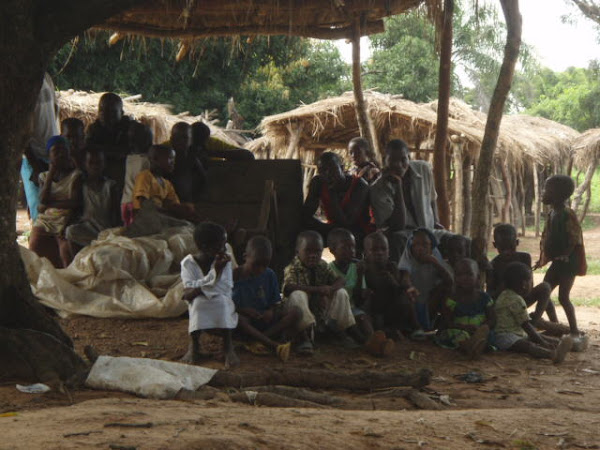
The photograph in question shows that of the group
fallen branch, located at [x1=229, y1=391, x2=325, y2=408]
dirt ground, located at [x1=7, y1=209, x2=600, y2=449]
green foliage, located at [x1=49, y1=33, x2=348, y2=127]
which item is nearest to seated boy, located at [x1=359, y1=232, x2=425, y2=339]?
dirt ground, located at [x1=7, y1=209, x2=600, y2=449]

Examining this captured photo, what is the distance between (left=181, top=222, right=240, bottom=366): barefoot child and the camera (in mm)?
4430

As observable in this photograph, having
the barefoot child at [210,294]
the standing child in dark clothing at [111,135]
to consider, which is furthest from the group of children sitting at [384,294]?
the standing child in dark clothing at [111,135]

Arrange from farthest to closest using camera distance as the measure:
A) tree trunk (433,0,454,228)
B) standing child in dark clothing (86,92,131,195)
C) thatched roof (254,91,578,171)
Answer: thatched roof (254,91,578,171) → tree trunk (433,0,454,228) → standing child in dark clothing (86,92,131,195)

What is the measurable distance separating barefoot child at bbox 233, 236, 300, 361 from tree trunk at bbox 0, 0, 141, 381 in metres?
1.40

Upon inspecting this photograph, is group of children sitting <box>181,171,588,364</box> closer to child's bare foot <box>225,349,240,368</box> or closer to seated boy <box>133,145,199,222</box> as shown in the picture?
child's bare foot <box>225,349,240,368</box>

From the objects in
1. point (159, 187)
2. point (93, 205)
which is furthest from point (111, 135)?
point (159, 187)

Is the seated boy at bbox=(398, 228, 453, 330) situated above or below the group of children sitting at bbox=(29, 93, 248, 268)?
below

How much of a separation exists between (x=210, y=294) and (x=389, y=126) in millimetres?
9696

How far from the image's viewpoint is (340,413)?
10.9 feet

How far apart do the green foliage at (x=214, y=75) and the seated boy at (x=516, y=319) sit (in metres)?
12.5

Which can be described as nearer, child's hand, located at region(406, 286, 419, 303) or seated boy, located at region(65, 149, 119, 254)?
child's hand, located at region(406, 286, 419, 303)

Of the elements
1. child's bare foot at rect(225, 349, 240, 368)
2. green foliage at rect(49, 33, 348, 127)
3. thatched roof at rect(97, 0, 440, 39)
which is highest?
green foliage at rect(49, 33, 348, 127)

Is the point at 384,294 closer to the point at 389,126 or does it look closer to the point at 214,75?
the point at 389,126

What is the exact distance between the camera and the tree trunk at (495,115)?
6.52 metres
